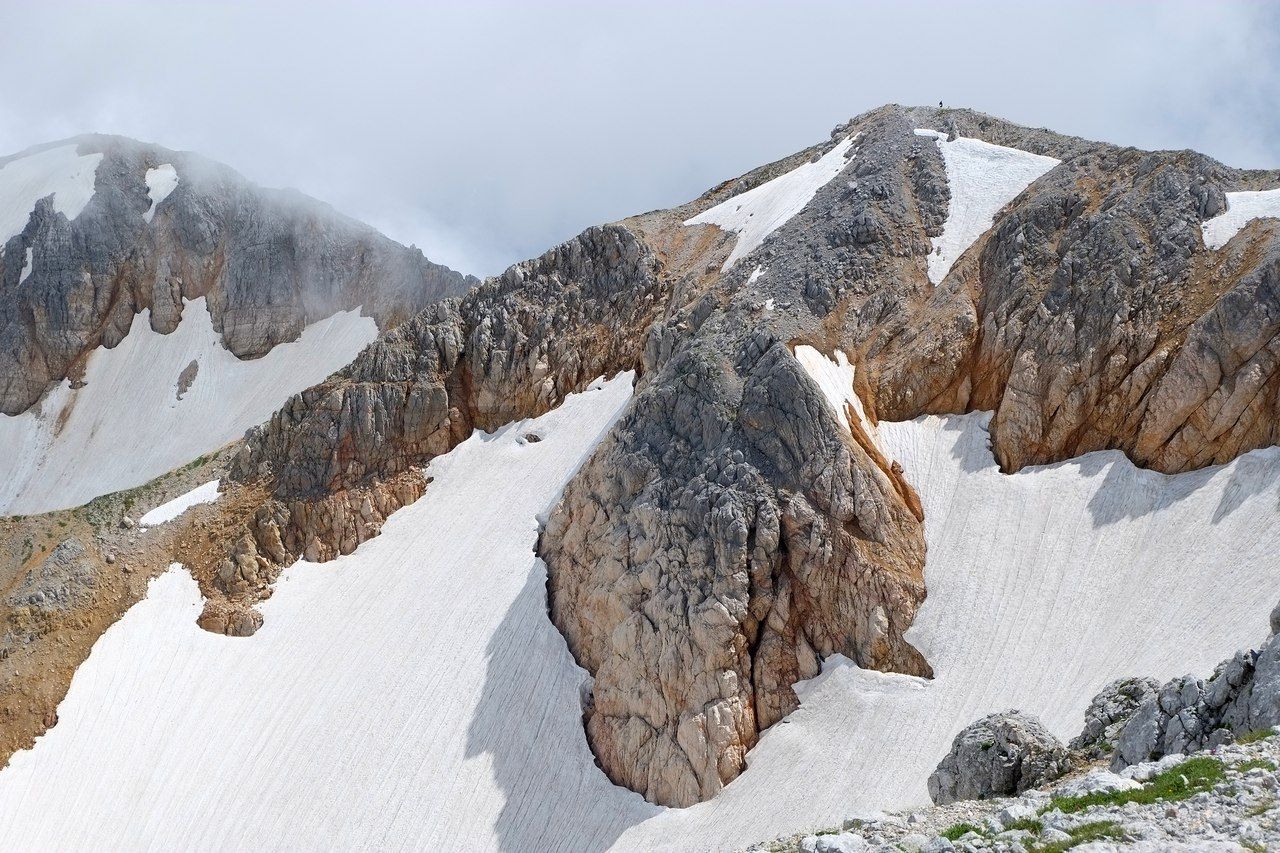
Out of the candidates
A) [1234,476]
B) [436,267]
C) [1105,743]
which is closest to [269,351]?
[436,267]

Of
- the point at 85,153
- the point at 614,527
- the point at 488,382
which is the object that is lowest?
the point at 614,527

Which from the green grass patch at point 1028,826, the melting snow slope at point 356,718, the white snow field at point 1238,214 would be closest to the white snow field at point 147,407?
the melting snow slope at point 356,718

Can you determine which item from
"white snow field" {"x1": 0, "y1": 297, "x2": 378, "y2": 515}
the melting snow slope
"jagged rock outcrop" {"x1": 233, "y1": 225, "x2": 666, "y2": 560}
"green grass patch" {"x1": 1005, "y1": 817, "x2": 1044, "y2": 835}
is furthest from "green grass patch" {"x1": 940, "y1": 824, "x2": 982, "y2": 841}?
"white snow field" {"x1": 0, "y1": 297, "x2": 378, "y2": 515}

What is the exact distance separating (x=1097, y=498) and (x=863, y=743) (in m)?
13.5

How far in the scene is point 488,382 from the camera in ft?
184

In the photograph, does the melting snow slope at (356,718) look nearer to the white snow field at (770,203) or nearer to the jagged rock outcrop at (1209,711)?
the white snow field at (770,203)

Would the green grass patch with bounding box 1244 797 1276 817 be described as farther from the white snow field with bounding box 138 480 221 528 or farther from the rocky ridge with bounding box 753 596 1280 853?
the white snow field with bounding box 138 480 221 528

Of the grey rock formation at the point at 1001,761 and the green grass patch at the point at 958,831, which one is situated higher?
the grey rock formation at the point at 1001,761

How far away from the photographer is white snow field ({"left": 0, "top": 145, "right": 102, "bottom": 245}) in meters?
98.6

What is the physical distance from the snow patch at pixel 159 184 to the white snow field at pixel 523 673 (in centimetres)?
6161

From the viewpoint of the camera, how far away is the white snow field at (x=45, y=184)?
98.6 meters

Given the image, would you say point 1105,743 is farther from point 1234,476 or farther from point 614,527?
point 614,527

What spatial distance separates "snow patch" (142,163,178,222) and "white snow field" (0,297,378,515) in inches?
477

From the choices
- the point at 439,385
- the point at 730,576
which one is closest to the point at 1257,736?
the point at 730,576
